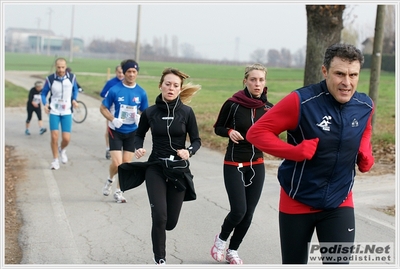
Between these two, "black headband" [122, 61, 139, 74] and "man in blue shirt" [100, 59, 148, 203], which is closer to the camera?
"black headband" [122, 61, 139, 74]

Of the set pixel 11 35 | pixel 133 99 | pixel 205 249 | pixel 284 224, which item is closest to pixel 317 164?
pixel 284 224

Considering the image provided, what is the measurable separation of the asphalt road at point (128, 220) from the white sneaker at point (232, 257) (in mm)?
113

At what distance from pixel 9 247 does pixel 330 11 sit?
10085mm

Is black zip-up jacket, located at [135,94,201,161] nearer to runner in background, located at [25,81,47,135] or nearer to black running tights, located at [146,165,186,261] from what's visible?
black running tights, located at [146,165,186,261]

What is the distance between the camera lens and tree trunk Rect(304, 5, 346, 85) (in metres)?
15.6

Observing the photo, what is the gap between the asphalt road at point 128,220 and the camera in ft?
24.2

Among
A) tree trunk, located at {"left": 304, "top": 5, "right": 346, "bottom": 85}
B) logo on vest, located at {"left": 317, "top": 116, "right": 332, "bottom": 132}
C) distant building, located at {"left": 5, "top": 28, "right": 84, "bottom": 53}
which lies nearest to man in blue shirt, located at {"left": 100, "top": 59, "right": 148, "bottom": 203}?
logo on vest, located at {"left": 317, "top": 116, "right": 332, "bottom": 132}

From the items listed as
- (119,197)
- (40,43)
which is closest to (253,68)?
(119,197)

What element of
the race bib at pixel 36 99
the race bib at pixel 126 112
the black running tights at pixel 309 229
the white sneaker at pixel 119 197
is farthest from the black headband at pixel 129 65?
the race bib at pixel 36 99

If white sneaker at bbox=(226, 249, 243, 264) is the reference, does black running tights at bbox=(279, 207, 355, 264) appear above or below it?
above

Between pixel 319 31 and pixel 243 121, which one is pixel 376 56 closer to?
pixel 319 31

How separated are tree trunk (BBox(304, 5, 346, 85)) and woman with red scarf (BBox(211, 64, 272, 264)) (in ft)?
29.4

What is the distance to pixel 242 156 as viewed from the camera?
22.8 feet

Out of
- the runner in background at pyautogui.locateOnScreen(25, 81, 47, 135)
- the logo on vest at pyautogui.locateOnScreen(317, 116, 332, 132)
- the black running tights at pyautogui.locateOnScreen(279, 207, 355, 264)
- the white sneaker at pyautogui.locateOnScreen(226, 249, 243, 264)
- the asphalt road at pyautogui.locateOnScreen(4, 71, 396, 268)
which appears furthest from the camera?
the runner in background at pyautogui.locateOnScreen(25, 81, 47, 135)
